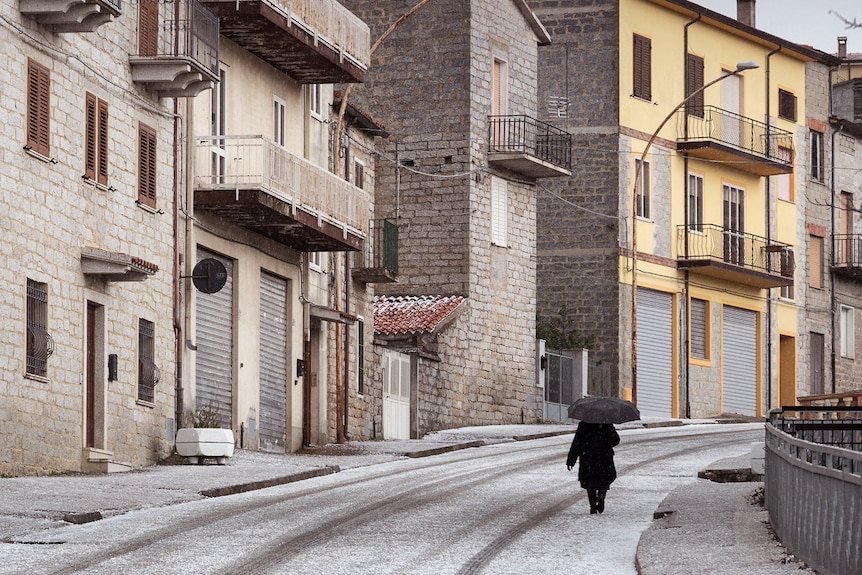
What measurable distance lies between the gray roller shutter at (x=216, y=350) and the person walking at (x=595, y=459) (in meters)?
9.62

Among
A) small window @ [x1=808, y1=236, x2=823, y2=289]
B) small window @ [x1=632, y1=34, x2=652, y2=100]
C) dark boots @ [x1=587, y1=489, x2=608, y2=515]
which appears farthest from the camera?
small window @ [x1=808, y1=236, x2=823, y2=289]

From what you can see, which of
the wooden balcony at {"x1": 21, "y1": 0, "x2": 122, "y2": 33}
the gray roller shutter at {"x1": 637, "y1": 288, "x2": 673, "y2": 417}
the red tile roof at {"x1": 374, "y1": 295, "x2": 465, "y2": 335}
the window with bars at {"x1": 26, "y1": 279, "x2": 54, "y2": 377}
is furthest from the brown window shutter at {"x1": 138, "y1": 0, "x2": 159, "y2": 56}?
the gray roller shutter at {"x1": 637, "y1": 288, "x2": 673, "y2": 417}

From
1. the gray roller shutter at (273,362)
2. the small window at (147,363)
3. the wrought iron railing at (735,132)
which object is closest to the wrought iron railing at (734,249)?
the wrought iron railing at (735,132)

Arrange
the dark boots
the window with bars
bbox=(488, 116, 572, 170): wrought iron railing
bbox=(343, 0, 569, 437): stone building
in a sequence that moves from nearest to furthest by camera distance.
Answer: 1. the dark boots
2. the window with bars
3. bbox=(343, 0, 569, 437): stone building
4. bbox=(488, 116, 572, 170): wrought iron railing

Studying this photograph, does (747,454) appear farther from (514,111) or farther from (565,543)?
(514,111)

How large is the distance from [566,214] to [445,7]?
8.10 metres

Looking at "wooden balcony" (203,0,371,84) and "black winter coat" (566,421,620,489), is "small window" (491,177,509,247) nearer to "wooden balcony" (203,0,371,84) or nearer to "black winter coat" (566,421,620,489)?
"wooden balcony" (203,0,371,84)

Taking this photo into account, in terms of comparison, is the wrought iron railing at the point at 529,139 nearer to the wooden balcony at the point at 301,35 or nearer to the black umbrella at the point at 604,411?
the wooden balcony at the point at 301,35

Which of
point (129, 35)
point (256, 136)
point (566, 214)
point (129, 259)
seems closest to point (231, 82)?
point (256, 136)

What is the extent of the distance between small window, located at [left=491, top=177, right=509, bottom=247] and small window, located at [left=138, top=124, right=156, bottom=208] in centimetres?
1712

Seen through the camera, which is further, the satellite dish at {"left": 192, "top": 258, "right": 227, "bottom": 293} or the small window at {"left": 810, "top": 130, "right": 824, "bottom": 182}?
the small window at {"left": 810, "top": 130, "right": 824, "bottom": 182}

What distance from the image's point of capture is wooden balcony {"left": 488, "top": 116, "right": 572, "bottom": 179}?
4222 centimetres

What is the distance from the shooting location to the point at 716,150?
49.9 meters

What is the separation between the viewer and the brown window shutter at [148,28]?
25641 millimetres
